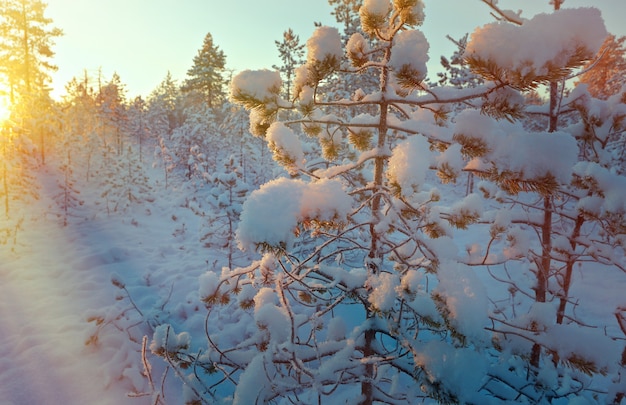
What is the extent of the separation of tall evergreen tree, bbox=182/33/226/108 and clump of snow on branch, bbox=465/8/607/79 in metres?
39.0

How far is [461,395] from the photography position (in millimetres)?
1729

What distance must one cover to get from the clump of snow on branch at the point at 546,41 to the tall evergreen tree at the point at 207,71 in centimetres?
3895

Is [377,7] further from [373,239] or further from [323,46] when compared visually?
[373,239]

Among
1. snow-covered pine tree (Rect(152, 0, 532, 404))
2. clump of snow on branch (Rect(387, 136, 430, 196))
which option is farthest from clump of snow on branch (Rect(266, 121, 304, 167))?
clump of snow on branch (Rect(387, 136, 430, 196))

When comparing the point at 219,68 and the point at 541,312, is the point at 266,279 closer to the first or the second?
the point at 541,312

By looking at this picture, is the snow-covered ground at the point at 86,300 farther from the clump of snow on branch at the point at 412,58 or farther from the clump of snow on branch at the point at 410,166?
the clump of snow on branch at the point at 412,58

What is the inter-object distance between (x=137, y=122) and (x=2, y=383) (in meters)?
40.7

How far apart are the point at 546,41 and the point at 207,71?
40570 mm

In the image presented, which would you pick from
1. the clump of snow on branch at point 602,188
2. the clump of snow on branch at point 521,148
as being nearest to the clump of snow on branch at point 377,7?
the clump of snow on branch at point 521,148

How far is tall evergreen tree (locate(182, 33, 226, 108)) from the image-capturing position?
36.8 meters

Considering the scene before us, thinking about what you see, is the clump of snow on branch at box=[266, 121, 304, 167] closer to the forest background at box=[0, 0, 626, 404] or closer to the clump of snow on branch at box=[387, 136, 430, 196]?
the forest background at box=[0, 0, 626, 404]

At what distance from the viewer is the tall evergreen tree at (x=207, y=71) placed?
1451 inches

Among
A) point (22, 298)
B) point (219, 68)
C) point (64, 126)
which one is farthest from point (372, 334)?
point (219, 68)

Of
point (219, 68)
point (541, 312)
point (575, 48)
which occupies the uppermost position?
point (219, 68)
